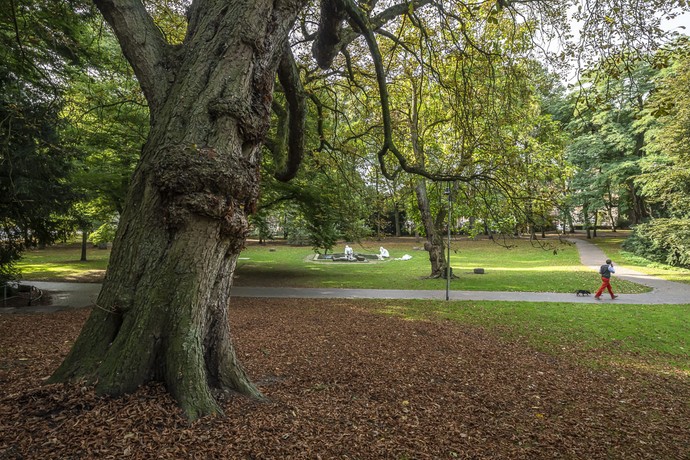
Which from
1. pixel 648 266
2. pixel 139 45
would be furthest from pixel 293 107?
pixel 648 266

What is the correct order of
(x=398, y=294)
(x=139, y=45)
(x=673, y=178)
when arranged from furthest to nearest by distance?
(x=673, y=178) < (x=398, y=294) < (x=139, y=45)

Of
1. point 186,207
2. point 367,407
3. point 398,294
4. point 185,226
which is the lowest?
point 398,294

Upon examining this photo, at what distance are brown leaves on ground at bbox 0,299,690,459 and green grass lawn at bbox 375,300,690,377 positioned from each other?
3.11 ft

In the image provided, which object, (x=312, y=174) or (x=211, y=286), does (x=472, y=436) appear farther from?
(x=312, y=174)

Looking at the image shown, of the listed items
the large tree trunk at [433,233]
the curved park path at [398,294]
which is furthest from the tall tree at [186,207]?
the large tree trunk at [433,233]

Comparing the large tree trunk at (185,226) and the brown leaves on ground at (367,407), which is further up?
the large tree trunk at (185,226)

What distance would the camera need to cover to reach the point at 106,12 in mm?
3236

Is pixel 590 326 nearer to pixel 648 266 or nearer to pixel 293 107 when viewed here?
pixel 293 107

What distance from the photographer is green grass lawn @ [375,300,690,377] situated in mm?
7250

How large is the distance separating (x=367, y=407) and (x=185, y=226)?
246cm

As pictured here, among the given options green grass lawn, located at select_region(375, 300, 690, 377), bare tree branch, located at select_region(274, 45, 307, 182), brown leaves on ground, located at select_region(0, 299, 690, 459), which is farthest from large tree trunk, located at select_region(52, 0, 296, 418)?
green grass lawn, located at select_region(375, 300, 690, 377)

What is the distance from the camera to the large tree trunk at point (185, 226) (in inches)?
110

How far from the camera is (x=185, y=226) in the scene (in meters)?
2.84

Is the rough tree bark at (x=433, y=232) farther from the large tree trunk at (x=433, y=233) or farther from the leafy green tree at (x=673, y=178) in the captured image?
the leafy green tree at (x=673, y=178)
